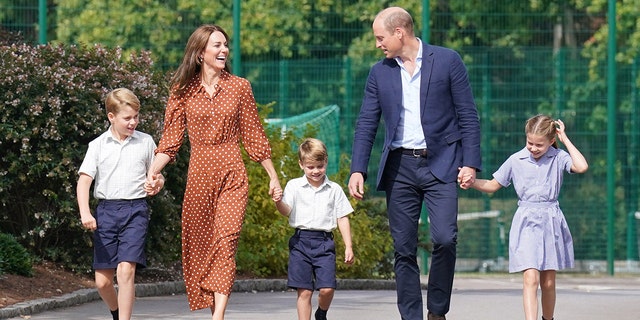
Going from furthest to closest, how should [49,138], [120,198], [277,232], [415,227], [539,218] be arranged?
[277,232]
[49,138]
[539,218]
[120,198]
[415,227]

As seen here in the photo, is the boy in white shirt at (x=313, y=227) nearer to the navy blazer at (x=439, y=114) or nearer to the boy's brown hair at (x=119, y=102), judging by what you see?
the navy blazer at (x=439, y=114)

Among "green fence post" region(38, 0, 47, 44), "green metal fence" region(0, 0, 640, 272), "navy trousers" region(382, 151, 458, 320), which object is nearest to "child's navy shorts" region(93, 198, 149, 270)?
"navy trousers" region(382, 151, 458, 320)

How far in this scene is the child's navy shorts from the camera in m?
8.34

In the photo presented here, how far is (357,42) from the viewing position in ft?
55.2

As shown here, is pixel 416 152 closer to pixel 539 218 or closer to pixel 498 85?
pixel 539 218

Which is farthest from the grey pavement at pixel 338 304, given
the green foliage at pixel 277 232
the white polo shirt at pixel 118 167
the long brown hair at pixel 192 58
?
the long brown hair at pixel 192 58

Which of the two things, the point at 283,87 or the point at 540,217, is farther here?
the point at 283,87

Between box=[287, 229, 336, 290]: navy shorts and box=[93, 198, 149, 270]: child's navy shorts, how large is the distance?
36.0 inches

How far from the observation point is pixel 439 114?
805 centimetres

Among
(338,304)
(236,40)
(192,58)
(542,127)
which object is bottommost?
(338,304)

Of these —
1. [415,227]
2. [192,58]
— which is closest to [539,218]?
[415,227]

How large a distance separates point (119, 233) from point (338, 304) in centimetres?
282

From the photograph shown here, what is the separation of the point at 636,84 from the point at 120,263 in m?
10.2

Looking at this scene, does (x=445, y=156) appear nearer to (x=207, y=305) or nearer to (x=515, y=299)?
(x=207, y=305)
